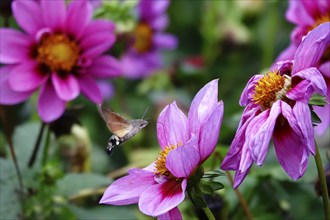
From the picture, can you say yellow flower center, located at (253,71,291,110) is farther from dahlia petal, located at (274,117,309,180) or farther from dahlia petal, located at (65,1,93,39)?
dahlia petal, located at (65,1,93,39)

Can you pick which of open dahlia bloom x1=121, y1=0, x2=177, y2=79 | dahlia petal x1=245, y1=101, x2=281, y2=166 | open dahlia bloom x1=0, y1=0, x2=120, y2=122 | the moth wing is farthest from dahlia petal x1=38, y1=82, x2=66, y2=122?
open dahlia bloom x1=121, y1=0, x2=177, y2=79

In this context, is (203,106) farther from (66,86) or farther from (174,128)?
(66,86)

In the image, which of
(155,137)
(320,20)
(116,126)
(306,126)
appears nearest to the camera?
(306,126)

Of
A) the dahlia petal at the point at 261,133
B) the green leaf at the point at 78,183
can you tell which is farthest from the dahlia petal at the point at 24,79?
the dahlia petal at the point at 261,133

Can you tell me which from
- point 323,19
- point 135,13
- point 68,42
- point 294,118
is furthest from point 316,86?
point 135,13

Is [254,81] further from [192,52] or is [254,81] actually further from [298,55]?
[192,52]

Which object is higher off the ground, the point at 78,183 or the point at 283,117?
the point at 283,117

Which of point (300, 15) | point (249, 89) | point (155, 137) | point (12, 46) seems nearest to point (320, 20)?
point (300, 15)

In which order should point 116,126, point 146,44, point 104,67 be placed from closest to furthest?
point 116,126 → point 104,67 → point 146,44
